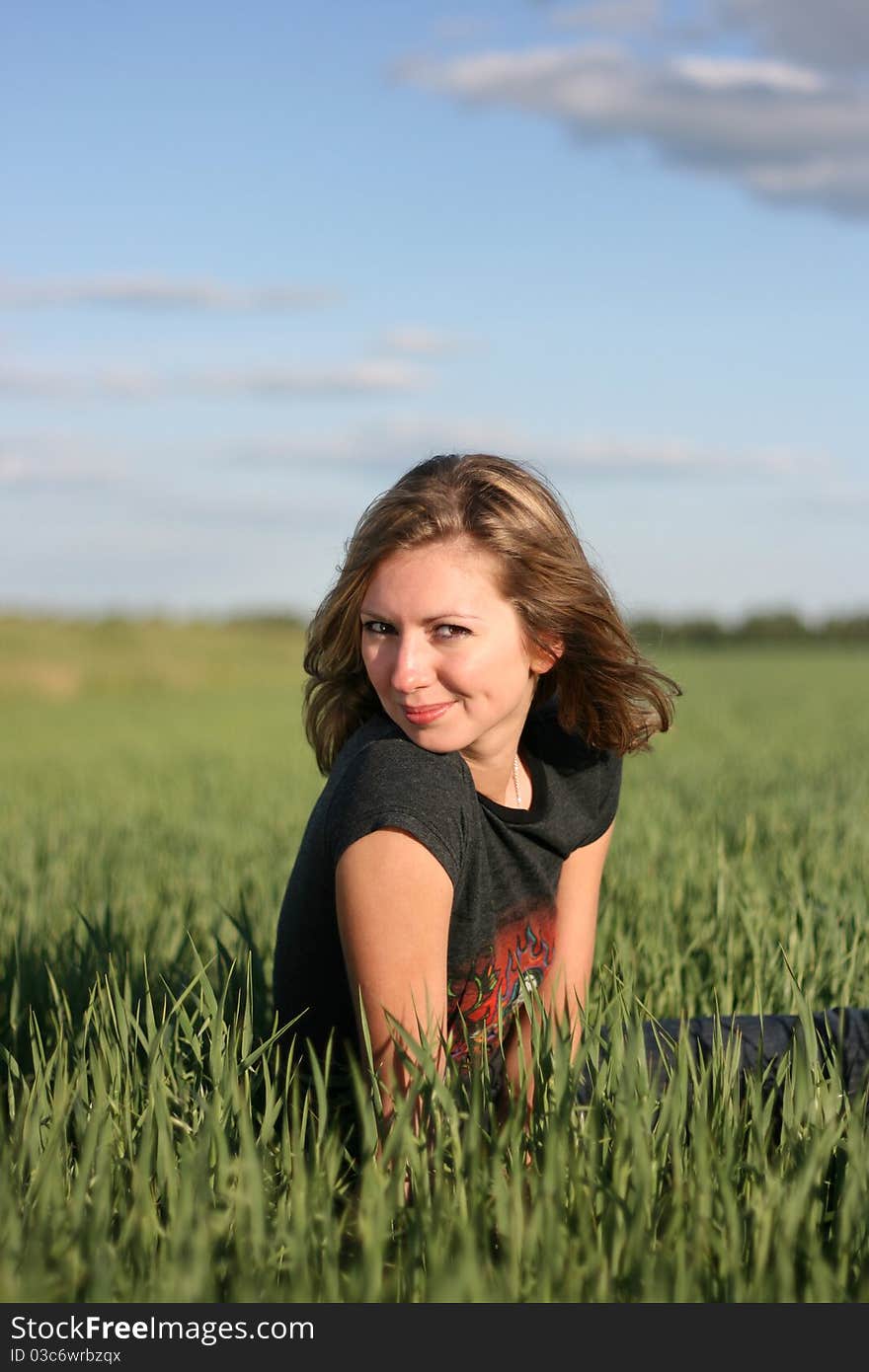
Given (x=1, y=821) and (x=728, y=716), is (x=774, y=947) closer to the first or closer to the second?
(x=1, y=821)

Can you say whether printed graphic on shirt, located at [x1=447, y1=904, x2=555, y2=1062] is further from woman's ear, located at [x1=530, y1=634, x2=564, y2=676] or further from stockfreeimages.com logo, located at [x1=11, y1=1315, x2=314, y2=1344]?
stockfreeimages.com logo, located at [x1=11, y1=1315, x2=314, y2=1344]

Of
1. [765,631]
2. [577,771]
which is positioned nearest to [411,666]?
[577,771]

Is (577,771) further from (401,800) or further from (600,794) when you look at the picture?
(401,800)

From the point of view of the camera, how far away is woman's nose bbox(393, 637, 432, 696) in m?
1.91

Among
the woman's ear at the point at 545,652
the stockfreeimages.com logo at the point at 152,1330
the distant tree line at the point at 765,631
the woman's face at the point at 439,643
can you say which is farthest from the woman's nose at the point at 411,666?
the distant tree line at the point at 765,631

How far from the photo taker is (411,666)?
6.30ft

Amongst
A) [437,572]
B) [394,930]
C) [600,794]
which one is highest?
[437,572]

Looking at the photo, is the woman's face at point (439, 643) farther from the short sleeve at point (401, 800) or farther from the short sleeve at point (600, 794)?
the short sleeve at point (600, 794)

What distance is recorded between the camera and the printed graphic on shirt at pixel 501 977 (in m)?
2.10

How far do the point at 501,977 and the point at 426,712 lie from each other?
21.4 inches

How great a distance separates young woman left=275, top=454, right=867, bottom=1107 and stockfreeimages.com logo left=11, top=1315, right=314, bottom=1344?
390 millimetres

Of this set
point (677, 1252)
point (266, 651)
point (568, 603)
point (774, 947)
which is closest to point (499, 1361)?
point (677, 1252)

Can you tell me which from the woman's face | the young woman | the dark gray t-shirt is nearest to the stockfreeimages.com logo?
the young woman

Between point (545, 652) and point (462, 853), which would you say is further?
point (545, 652)
